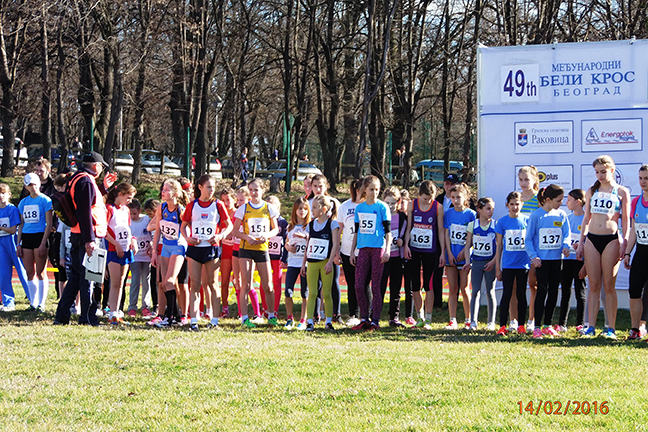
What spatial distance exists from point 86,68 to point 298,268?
68.8 ft

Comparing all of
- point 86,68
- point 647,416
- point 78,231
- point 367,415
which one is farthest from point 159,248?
point 86,68

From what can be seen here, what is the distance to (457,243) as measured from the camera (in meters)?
9.77

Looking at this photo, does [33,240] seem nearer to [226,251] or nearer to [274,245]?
[226,251]

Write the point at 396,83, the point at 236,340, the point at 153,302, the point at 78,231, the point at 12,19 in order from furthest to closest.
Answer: the point at 396,83 → the point at 12,19 → the point at 153,302 → the point at 78,231 → the point at 236,340

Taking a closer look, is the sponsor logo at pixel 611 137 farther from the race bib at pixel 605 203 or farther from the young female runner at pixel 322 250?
the young female runner at pixel 322 250

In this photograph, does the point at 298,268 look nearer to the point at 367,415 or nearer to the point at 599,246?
the point at 599,246

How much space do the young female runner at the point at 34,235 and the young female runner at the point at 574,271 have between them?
23.8 feet

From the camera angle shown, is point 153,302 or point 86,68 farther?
point 86,68

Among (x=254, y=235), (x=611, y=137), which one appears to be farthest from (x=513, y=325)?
(x=611, y=137)

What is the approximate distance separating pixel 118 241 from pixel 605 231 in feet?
20.1

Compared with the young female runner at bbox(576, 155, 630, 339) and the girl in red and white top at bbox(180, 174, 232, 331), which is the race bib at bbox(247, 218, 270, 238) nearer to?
the girl in red and white top at bbox(180, 174, 232, 331)

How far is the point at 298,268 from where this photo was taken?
381 inches

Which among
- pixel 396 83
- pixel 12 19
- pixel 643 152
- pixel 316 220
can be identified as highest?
pixel 12 19

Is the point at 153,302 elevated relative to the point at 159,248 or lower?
lower
